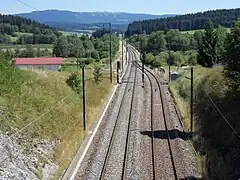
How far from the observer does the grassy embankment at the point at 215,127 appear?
66.1ft

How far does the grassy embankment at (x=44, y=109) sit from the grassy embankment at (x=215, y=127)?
629 cm

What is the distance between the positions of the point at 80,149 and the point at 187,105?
16.7 m

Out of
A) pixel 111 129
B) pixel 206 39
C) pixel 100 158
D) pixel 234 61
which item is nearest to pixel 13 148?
pixel 100 158

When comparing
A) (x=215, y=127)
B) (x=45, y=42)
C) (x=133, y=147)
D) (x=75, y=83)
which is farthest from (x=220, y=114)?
(x=45, y=42)

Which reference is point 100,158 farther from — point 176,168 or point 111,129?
point 111,129

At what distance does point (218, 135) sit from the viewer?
25469 millimetres

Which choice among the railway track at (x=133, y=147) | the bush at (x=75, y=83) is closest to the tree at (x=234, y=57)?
the railway track at (x=133, y=147)

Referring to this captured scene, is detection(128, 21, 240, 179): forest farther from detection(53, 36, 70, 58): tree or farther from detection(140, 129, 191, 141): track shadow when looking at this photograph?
detection(53, 36, 70, 58): tree

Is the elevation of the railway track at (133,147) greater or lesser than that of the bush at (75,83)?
lesser

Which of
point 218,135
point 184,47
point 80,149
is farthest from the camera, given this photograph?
point 184,47

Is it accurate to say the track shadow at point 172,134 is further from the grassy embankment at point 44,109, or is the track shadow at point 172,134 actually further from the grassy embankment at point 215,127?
the grassy embankment at point 44,109

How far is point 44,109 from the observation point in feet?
86.1

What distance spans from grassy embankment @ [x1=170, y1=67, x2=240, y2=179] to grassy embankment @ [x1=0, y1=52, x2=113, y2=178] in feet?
20.6

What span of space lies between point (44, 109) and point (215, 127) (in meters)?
9.62
